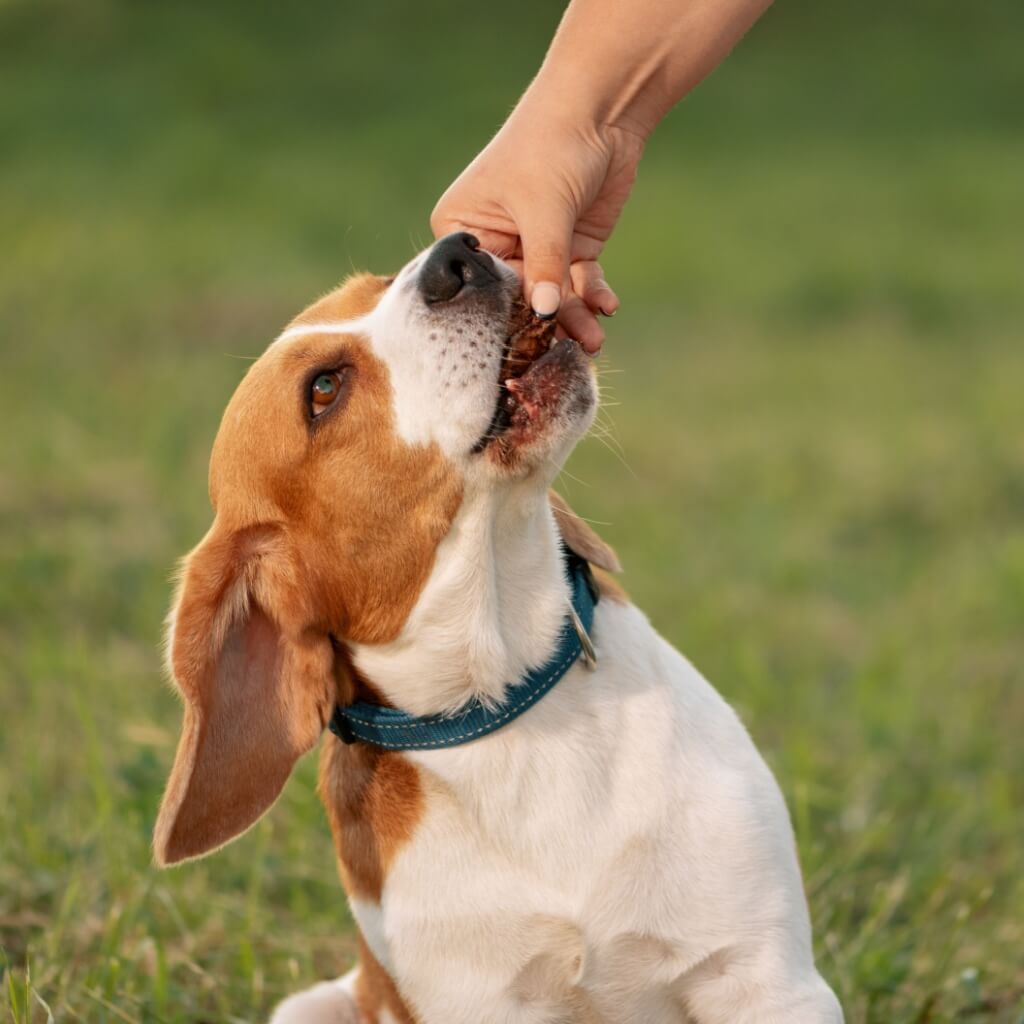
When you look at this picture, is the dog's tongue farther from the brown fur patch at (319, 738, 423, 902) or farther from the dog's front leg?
the dog's front leg

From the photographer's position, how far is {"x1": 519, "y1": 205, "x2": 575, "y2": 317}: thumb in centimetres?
319

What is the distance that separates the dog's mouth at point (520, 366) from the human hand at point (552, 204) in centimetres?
6

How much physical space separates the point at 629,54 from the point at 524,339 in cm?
69

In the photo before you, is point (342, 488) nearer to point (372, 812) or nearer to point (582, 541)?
point (582, 541)

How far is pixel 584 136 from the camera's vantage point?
11.3 feet

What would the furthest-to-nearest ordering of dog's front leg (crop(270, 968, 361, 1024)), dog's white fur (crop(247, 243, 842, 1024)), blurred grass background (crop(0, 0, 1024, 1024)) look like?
blurred grass background (crop(0, 0, 1024, 1024)), dog's front leg (crop(270, 968, 361, 1024)), dog's white fur (crop(247, 243, 842, 1024))

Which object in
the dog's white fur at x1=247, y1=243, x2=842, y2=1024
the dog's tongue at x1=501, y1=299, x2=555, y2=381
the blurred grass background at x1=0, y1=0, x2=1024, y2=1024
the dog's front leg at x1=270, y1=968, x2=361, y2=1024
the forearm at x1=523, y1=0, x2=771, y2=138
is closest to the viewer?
the dog's white fur at x1=247, y1=243, x2=842, y2=1024

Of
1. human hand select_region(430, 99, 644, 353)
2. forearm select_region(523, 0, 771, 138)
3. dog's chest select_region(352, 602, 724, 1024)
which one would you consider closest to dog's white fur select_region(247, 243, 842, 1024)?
dog's chest select_region(352, 602, 724, 1024)

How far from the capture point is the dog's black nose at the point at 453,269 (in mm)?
3260

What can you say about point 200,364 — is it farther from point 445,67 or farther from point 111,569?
point 445,67

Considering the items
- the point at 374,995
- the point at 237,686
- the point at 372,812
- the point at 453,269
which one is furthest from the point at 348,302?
the point at 374,995

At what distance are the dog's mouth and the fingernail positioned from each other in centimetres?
6

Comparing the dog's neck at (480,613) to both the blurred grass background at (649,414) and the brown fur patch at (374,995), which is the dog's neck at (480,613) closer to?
the brown fur patch at (374,995)

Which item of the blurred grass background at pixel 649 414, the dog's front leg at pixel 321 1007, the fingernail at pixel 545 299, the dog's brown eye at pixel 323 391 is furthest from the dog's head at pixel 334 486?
the blurred grass background at pixel 649 414
